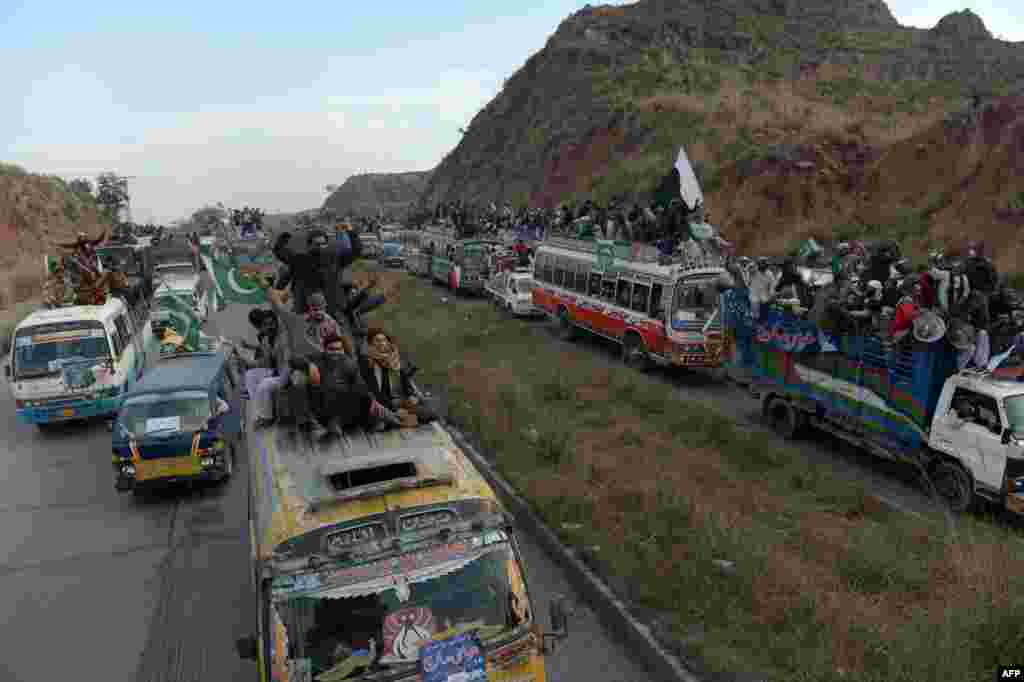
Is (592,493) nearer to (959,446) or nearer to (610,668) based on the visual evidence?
(610,668)

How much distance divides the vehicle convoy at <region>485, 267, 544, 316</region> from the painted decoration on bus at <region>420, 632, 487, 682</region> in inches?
761

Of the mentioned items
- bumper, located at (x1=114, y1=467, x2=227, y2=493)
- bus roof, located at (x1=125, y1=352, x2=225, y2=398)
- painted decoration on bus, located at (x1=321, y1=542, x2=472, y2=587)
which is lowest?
bumper, located at (x1=114, y1=467, x2=227, y2=493)

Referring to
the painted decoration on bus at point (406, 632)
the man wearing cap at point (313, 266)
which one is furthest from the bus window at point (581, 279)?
the painted decoration on bus at point (406, 632)

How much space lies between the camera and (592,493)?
31.1ft

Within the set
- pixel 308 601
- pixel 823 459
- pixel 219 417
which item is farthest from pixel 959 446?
pixel 219 417

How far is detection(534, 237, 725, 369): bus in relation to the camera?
616 inches

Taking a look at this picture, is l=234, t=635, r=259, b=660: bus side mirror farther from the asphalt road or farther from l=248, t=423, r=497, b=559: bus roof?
the asphalt road

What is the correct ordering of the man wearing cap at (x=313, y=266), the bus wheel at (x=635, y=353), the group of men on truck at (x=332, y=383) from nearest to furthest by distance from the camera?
1. the group of men on truck at (x=332, y=383)
2. the man wearing cap at (x=313, y=266)
3. the bus wheel at (x=635, y=353)

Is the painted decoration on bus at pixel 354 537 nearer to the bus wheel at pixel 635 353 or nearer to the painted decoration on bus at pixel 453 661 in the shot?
the painted decoration on bus at pixel 453 661

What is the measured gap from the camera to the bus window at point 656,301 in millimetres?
16234

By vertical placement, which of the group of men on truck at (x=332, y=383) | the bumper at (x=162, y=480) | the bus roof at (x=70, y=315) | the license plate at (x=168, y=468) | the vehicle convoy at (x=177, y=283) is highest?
the group of men on truck at (x=332, y=383)

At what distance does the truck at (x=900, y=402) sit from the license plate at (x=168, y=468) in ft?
31.5

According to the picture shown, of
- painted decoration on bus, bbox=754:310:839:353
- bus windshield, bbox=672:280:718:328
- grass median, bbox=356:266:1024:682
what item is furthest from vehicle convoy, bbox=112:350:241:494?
bus windshield, bbox=672:280:718:328

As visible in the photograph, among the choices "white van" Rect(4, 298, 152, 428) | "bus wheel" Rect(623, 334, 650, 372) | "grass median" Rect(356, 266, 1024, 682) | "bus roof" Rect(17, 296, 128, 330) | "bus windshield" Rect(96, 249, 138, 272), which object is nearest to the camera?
"grass median" Rect(356, 266, 1024, 682)
